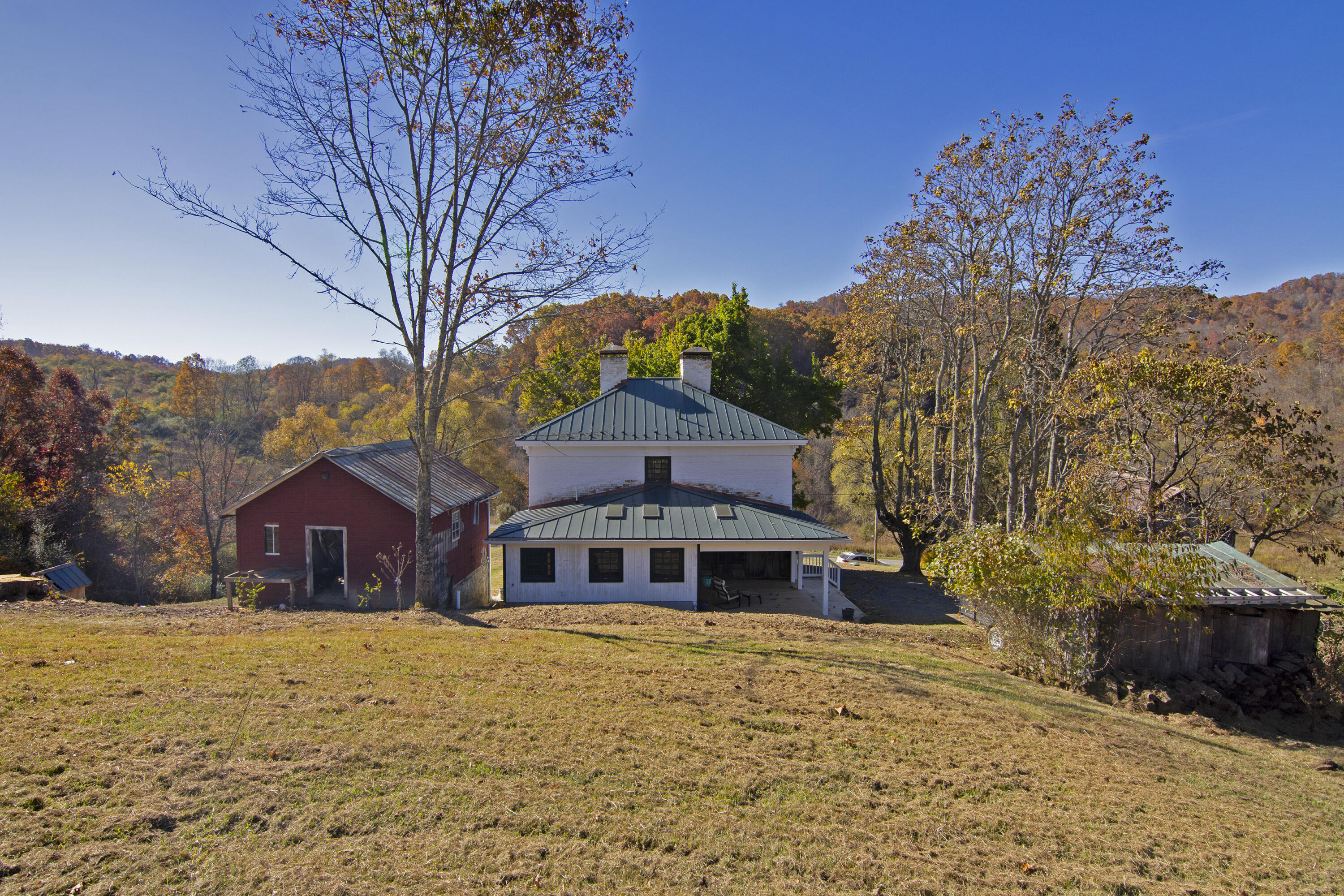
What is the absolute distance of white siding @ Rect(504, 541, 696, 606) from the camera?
17.4m

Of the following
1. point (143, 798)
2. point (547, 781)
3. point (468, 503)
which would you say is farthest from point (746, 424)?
point (143, 798)

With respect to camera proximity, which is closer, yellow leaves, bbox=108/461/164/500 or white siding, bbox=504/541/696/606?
white siding, bbox=504/541/696/606

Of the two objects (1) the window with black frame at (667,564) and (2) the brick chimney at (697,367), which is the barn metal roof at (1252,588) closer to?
(1) the window with black frame at (667,564)

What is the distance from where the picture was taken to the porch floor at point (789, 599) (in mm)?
17469

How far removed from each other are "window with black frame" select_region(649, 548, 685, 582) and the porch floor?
138 cm

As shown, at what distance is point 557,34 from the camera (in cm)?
1266

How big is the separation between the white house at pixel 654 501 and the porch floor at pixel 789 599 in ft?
2.10

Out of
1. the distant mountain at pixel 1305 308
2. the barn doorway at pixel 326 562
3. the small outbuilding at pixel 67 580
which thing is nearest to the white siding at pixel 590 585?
the barn doorway at pixel 326 562

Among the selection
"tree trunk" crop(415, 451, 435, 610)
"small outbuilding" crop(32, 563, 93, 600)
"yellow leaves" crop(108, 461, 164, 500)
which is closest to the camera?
"tree trunk" crop(415, 451, 435, 610)

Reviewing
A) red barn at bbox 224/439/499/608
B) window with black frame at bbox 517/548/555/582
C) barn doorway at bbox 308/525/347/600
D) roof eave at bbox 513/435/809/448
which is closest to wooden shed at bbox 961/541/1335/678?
roof eave at bbox 513/435/809/448

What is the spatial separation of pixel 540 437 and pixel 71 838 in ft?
52.7

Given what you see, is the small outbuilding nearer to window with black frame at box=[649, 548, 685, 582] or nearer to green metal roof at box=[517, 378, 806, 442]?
Answer: green metal roof at box=[517, 378, 806, 442]

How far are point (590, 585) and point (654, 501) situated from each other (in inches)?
135

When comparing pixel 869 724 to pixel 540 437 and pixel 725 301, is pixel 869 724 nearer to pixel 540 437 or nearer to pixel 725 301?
pixel 540 437
